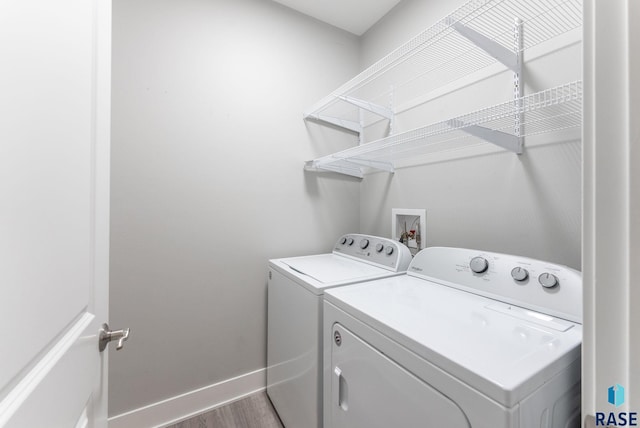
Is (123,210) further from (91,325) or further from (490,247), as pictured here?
(490,247)

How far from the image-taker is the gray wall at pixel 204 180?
1.40 metres

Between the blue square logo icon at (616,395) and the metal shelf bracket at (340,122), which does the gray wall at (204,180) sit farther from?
the blue square logo icon at (616,395)

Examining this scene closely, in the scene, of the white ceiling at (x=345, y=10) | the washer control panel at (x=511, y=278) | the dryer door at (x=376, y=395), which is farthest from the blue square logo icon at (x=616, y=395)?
the white ceiling at (x=345, y=10)

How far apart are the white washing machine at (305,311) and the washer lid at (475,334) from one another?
0.20 metres

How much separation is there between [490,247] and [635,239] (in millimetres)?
1039

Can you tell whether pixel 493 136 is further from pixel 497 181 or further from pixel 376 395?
pixel 376 395

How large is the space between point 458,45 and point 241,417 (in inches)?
96.6

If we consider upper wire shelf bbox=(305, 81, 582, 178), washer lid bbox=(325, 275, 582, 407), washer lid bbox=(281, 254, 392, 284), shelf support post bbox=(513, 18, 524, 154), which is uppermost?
shelf support post bbox=(513, 18, 524, 154)

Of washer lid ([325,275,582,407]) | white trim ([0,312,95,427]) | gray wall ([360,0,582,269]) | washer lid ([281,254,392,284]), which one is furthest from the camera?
washer lid ([281,254,392,284])

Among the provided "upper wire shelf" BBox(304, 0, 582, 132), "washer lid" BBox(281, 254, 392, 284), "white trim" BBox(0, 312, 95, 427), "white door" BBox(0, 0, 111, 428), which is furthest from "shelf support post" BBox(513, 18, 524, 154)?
"white trim" BBox(0, 312, 95, 427)

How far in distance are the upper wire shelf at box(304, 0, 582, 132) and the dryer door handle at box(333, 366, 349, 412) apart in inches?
54.3

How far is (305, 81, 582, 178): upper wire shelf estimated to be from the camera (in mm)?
800

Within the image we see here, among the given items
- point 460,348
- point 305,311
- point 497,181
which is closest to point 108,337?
point 305,311

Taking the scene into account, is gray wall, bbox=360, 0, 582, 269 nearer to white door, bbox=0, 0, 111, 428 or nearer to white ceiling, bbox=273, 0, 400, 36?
white ceiling, bbox=273, 0, 400, 36
